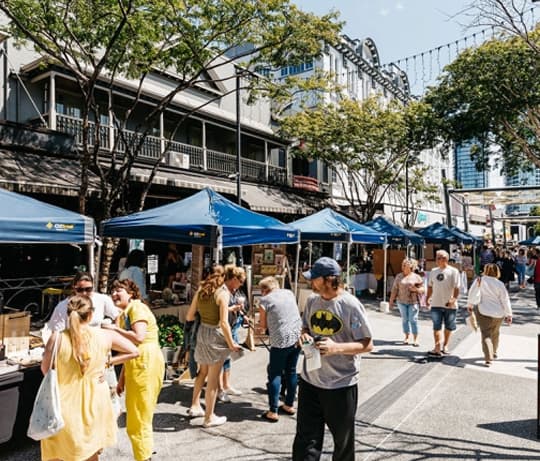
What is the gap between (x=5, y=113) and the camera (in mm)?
12383

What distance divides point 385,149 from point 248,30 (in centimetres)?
1030

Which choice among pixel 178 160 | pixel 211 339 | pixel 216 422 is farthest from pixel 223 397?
pixel 178 160

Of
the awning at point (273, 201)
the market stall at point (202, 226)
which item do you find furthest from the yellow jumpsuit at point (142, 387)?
the awning at point (273, 201)

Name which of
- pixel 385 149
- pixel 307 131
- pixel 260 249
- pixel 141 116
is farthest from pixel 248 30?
pixel 385 149

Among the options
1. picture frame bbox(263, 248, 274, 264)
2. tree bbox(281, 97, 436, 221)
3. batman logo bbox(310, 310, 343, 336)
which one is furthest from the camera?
tree bbox(281, 97, 436, 221)

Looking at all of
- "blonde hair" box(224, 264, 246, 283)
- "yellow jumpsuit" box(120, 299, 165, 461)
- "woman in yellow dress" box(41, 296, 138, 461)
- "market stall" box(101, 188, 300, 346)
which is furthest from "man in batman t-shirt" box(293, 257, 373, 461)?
"market stall" box(101, 188, 300, 346)

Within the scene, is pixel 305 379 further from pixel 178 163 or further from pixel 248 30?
pixel 178 163

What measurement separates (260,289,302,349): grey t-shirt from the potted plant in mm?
2100

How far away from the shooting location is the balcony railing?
43.8 ft

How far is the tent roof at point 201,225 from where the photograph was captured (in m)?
6.44

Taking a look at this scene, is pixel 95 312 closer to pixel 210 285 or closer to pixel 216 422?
pixel 210 285

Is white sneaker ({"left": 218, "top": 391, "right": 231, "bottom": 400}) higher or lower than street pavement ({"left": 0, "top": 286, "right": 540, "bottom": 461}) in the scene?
higher

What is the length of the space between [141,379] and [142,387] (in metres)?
0.07

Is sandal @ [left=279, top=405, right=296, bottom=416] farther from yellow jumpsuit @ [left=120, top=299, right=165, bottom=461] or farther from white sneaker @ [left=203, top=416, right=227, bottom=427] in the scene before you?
yellow jumpsuit @ [left=120, top=299, right=165, bottom=461]
